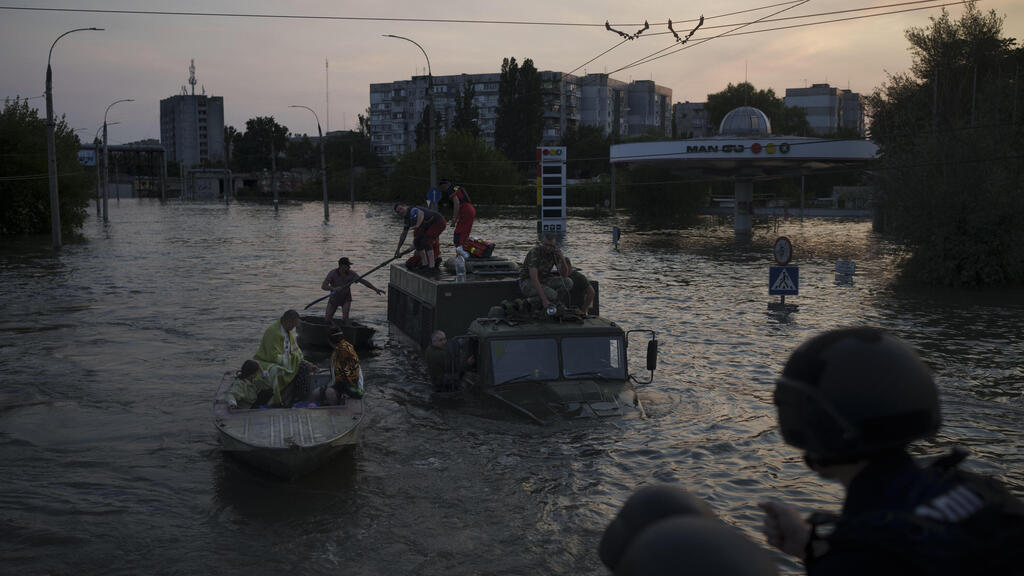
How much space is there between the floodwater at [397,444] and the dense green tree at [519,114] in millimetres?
93362

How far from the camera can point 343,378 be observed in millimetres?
12312

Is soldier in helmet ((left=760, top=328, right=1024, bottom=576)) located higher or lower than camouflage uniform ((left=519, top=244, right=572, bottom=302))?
higher

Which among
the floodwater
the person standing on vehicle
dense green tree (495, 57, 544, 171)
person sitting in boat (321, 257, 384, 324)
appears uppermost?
dense green tree (495, 57, 544, 171)

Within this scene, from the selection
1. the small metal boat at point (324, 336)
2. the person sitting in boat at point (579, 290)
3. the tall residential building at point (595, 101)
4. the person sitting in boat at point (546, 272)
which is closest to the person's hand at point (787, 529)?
the person sitting in boat at point (546, 272)

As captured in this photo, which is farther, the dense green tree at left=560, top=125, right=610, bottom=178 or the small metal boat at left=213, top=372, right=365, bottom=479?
the dense green tree at left=560, top=125, right=610, bottom=178

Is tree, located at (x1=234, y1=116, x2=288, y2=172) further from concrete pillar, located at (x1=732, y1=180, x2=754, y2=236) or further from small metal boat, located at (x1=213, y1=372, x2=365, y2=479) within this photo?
small metal boat, located at (x1=213, y1=372, x2=365, y2=479)

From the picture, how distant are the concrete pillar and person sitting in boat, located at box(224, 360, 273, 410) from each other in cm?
5496

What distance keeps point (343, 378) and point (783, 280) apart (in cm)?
1678

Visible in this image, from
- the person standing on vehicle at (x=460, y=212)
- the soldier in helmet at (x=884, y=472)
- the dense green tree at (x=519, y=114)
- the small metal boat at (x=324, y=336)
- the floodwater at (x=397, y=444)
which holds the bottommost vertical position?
the floodwater at (x=397, y=444)

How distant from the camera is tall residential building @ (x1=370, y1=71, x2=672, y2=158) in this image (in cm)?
15825

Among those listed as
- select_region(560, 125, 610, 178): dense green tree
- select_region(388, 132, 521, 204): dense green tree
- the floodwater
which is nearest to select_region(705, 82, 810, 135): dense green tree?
select_region(560, 125, 610, 178): dense green tree

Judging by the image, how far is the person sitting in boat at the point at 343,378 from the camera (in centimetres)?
1223

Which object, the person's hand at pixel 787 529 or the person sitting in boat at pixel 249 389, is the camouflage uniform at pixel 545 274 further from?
the person's hand at pixel 787 529

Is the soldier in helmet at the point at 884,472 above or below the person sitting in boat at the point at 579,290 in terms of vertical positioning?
above
